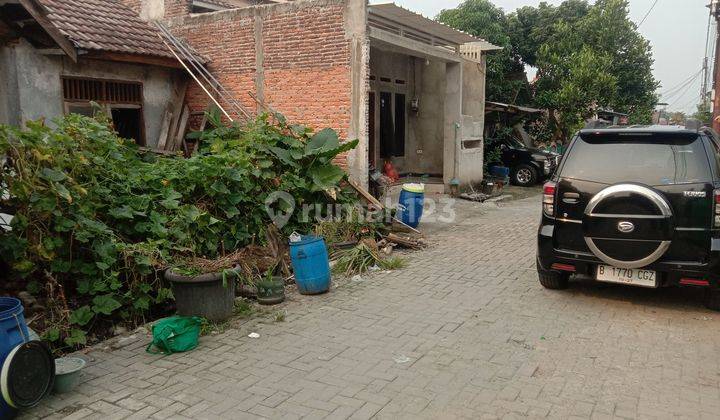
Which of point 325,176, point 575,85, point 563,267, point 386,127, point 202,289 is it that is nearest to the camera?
point 202,289

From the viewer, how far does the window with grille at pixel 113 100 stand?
9.91 metres

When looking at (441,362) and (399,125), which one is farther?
(399,125)

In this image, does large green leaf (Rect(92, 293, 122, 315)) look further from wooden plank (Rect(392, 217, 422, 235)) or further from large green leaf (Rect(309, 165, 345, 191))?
wooden plank (Rect(392, 217, 422, 235))

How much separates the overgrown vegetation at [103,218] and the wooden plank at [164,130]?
12.1 feet

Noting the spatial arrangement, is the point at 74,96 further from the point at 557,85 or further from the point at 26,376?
the point at 557,85

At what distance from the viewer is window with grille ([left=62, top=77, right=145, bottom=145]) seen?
991 cm

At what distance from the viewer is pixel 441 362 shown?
4.57 metres

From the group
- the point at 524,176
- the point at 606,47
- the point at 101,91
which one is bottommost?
the point at 524,176

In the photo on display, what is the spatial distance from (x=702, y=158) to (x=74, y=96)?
32.6 feet

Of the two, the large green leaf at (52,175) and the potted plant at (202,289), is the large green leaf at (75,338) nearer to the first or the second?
the potted plant at (202,289)

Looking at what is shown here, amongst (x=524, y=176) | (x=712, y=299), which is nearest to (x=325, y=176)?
(x=712, y=299)

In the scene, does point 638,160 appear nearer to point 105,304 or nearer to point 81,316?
point 105,304

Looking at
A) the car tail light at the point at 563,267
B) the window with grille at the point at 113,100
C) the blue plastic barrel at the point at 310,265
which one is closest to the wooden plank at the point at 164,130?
the window with grille at the point at 113,100

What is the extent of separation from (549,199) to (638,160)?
97 cm
